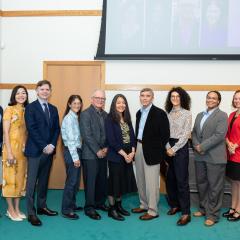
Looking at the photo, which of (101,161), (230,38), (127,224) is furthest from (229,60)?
(127,224)

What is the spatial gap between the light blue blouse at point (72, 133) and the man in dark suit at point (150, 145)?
721mm

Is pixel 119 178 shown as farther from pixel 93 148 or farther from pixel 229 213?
pixel 229 213

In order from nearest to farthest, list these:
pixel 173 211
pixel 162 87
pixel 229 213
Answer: pixel 229 213 → pixel 173 211 → pixel 162 87

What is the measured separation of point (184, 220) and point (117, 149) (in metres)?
1.10

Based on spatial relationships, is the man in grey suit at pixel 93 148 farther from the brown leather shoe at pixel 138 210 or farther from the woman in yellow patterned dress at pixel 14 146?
the woman in yellow patterned dress at pixel 14 146

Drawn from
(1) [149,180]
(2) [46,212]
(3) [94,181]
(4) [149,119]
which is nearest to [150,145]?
(4) [149,119]

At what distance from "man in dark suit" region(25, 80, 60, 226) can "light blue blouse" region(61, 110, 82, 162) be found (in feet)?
0.43

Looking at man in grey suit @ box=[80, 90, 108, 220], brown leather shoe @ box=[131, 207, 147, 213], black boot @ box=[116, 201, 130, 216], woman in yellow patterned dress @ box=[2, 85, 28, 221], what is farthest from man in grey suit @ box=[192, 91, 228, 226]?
woman in yellow patterned dress @ box=[2, 85, 28, 221]

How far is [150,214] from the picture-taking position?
12.0 ft

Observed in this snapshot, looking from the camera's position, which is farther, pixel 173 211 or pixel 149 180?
pixel 173 211

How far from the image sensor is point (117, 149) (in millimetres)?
3506

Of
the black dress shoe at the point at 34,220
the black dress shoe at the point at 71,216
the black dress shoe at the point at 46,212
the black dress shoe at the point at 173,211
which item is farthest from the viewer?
the black dress shoe at the point at 173,211

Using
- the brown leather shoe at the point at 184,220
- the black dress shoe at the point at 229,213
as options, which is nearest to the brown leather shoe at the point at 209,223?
the brown leather shoe at the point at 184,220

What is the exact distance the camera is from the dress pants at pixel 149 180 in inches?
141
